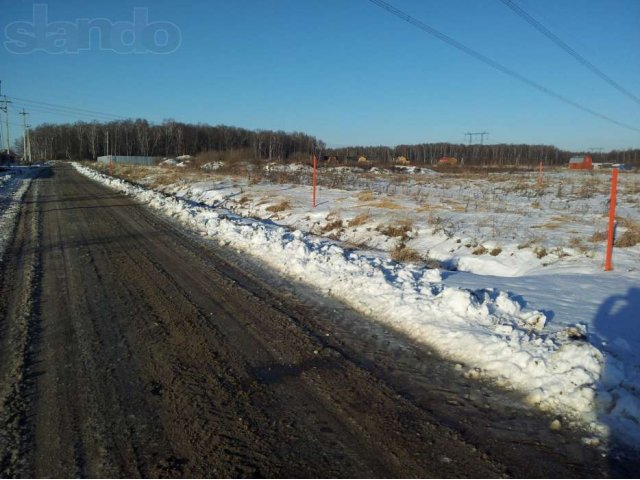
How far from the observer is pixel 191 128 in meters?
129

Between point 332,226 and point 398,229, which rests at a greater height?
point 398,229

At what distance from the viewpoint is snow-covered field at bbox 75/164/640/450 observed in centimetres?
413

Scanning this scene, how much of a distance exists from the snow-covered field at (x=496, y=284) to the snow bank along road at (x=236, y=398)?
405mm

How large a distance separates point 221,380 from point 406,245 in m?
7.42

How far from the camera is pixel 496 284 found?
7.29 meters

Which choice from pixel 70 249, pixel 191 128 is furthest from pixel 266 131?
pixel 70 249

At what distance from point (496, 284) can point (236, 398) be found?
4.93 m

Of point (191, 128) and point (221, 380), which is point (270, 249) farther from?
point (191, 128)

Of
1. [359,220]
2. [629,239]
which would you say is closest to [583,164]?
[359,220]

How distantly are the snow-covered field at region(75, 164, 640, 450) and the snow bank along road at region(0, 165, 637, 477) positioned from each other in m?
0.41

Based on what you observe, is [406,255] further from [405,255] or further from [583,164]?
[583,164]

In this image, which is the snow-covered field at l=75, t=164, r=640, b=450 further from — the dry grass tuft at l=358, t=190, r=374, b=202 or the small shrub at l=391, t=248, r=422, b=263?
the dry grass tuft at l=358, t=190, r=374, b=202

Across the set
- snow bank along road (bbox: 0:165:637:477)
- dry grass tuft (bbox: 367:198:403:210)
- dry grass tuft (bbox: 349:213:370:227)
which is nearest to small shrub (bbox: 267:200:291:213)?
dry grass tuft (bbox: 367:198:403:210)

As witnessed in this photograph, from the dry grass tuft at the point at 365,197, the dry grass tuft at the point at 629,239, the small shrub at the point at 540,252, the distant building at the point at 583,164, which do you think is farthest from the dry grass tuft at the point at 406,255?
the distant building at the point at 583,164
